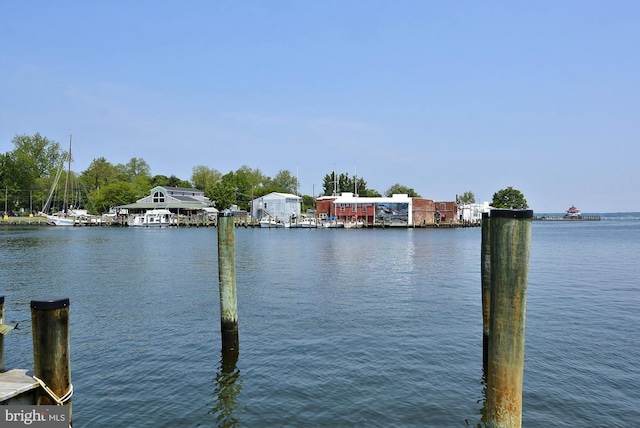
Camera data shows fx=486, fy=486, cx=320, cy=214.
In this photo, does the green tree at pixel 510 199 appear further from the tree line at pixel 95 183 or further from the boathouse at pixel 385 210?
the boathouse at pixel 385 210

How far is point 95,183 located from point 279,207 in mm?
67304

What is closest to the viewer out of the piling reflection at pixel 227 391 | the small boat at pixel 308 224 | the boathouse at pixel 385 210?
the piling reflection at pixel 227 391

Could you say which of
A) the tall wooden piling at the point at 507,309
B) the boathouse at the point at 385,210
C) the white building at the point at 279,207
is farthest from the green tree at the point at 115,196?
the tall wooden piling at the point at 507,309

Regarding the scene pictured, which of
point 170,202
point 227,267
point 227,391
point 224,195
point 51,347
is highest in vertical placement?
point 224,195

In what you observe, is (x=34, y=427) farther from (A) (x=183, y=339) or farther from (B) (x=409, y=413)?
(A) (x=183, y=339)

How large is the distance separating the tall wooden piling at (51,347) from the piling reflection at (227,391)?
12.7 feet

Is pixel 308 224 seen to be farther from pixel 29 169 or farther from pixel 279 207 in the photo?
pixel 29 169

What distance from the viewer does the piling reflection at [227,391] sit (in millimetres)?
10562

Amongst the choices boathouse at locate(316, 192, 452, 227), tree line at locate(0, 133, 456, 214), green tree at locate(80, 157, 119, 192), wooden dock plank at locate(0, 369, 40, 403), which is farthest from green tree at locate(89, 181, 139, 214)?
wooden dock plank at locate(0, 369, 40, 403)

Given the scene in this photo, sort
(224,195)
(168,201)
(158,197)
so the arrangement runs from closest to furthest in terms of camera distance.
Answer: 1. (168,201)
2. (158,197)
3. (224,195)

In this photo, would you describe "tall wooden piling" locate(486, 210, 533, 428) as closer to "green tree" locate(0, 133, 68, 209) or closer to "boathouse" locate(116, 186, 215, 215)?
"boathouse" locate(116, 186, 215, 215)

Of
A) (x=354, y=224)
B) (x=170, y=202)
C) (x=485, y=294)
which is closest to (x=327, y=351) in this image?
(x=485, y=294)

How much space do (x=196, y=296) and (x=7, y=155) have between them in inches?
5128

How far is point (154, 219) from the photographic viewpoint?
11369 centimetres
